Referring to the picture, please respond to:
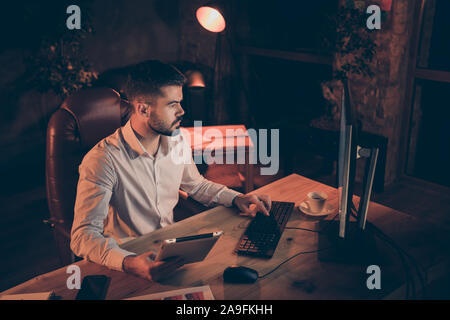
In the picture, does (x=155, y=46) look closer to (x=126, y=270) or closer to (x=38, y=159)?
(x=38, y=159)

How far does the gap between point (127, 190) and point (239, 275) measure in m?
0.70

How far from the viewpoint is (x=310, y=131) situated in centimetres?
379

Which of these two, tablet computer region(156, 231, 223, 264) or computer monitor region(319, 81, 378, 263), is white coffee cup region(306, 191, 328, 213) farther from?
tablet computer region(156, 231, 223, 264)

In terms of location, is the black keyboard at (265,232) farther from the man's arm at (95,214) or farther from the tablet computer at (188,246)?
the man's arm at (95,214)

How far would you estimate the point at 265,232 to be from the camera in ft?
5.08

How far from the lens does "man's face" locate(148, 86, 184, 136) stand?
173 centimetres

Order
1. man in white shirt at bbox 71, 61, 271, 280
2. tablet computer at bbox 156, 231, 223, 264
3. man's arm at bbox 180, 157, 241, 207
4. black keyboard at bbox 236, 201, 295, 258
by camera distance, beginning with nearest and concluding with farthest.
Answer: tablet computer at bbox 156, 231, 223, 264, black keyboard at bbox 236, 201, 295, 258, man in white shirt at bbox 71, 61, 271, 280, man's arm at bbox 180, 157, 241, 207

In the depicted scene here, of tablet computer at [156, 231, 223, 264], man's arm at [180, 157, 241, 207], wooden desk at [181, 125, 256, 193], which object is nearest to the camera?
tablet computer at [156, 231, 223, 264]

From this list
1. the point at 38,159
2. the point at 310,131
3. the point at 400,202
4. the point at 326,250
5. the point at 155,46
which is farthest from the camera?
the point at 155,46

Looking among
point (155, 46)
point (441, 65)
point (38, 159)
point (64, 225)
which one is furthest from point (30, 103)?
point (441, 65)

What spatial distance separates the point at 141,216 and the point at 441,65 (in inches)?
114

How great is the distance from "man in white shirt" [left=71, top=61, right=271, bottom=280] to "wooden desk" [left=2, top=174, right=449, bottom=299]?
0.17 m

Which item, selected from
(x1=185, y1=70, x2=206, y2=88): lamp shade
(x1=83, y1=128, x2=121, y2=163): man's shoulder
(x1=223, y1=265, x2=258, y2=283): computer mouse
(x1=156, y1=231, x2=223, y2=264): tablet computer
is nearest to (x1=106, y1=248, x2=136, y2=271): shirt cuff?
(x1=156, y1=231, x2=223, y2=264): tablet computer

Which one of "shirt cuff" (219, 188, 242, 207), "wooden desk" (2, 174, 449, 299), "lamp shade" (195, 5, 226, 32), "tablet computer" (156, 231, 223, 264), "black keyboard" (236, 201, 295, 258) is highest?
"lamp shade" (195, 5, 226, 32)
